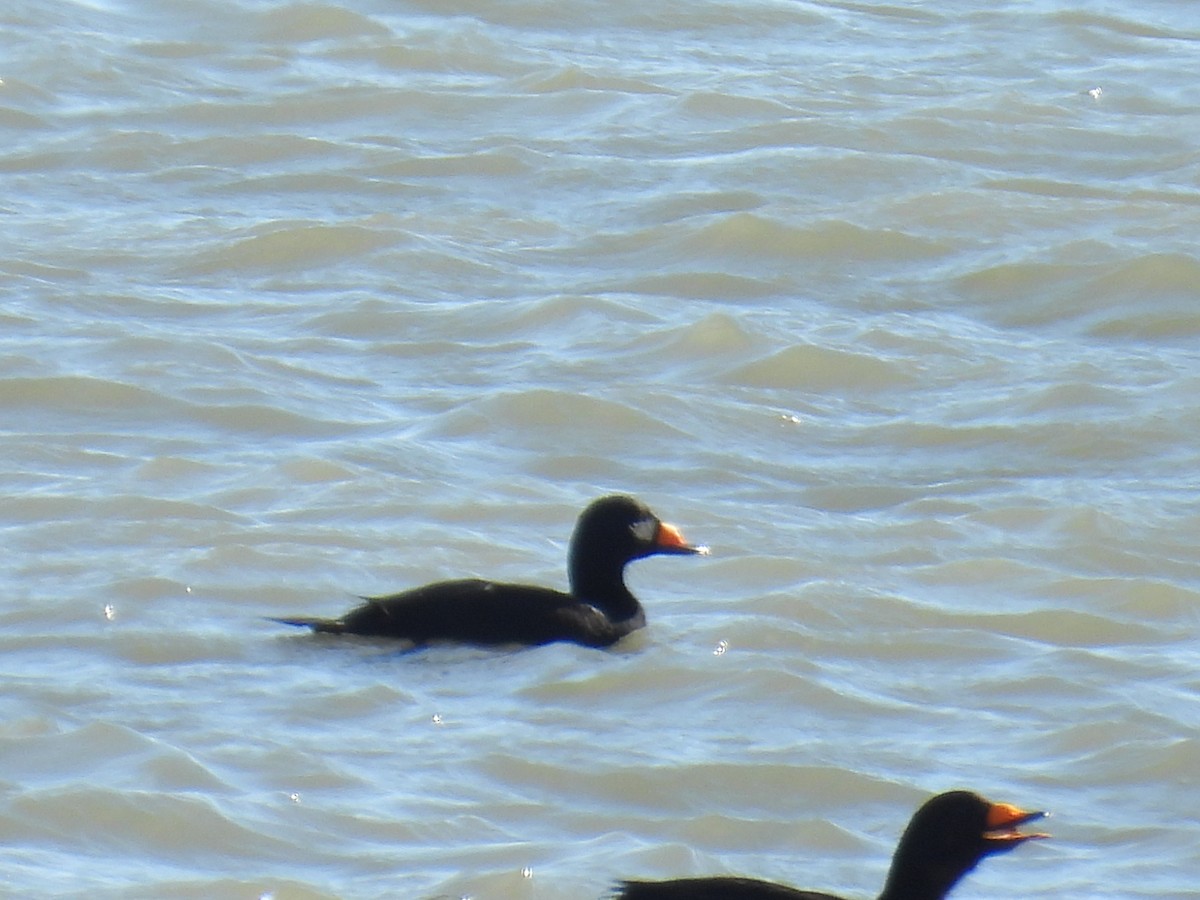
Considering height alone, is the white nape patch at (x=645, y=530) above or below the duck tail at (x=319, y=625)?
above

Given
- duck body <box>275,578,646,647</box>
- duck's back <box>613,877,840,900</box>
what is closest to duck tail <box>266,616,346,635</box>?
duck body <box>275,578,646,647</box>

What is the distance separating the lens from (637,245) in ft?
45.6

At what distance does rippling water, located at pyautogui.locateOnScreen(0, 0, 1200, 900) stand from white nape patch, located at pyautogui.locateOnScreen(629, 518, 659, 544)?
1.03 ft

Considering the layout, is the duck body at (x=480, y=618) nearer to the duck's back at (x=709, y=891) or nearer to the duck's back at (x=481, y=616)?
the duck's back at (x=481, y=616)

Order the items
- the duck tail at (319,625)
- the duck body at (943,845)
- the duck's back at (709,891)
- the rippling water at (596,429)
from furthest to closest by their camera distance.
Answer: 1. the duck tail at (319,625)
2. the rippling water at (596,429)
3. the duck body at (943,845)
4. the duck's back at (709,891)

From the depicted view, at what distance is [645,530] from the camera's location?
9500mm

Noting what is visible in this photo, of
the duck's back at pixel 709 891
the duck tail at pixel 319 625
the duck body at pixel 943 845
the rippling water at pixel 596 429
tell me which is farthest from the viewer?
the duck tail at pixel 319 625

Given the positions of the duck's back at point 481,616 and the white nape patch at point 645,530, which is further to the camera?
the white nape patch at point 645,530

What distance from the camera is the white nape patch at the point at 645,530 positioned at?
947 centimetres

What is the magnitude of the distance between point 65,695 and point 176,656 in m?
0.57

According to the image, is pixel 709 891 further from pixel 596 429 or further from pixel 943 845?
pixel 596 429

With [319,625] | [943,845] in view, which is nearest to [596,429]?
[319,625]

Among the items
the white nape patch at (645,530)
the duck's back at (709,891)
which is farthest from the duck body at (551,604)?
the duck's back at (709,891)

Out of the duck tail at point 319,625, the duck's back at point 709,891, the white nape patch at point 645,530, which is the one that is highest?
the duck's back at point 709,891
